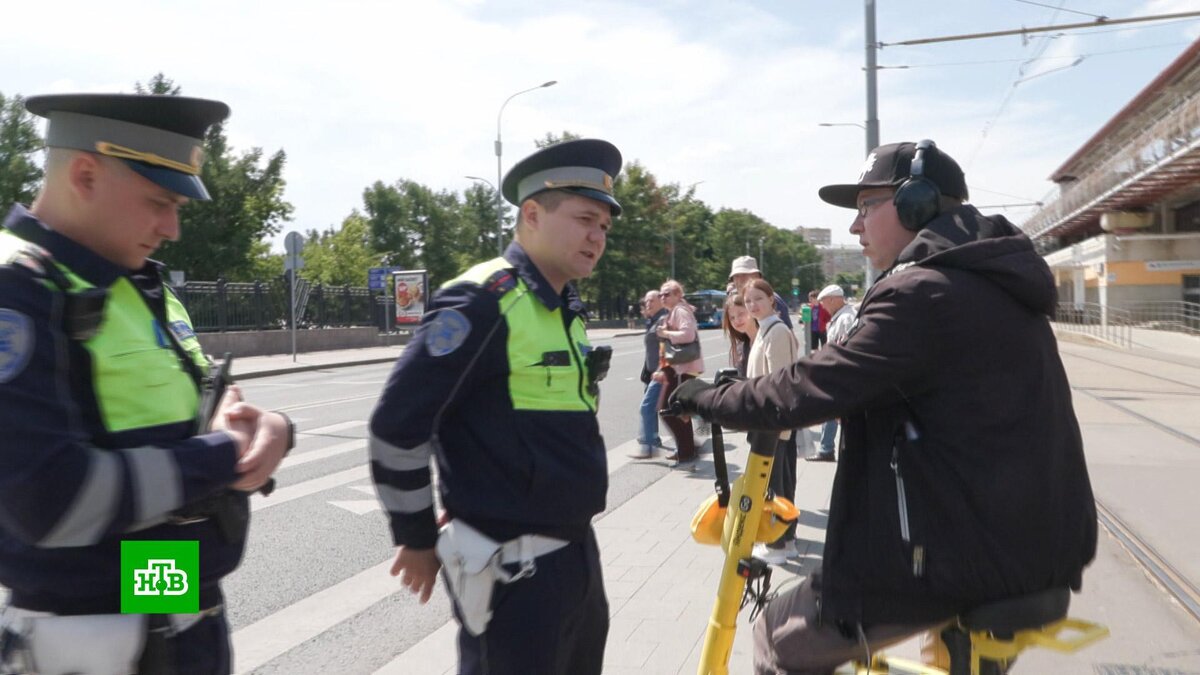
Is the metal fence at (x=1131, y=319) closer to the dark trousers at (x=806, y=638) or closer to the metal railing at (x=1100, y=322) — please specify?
the metal railing at (x=1100, y=322)

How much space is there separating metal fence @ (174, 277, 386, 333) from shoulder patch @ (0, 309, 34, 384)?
72.5ft

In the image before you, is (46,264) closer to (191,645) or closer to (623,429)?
(191,645)

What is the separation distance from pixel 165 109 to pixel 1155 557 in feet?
19.6

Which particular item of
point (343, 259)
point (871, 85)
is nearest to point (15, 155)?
point (343, 259)

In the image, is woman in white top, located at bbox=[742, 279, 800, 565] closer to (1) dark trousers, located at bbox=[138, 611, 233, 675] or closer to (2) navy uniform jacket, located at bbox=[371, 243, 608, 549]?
(2) navy uniform jacket, located at bbox=[371, 243, 608, 549]

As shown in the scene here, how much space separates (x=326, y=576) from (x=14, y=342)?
14.3ft

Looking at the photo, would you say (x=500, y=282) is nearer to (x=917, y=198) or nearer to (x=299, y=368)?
(x=917, y=198)

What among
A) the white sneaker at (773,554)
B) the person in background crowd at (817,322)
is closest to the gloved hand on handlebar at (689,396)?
the white sneaker at (773,554)

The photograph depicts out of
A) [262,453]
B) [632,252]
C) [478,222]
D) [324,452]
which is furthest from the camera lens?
[478,222]

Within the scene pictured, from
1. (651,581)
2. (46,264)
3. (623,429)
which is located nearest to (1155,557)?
(651,581)

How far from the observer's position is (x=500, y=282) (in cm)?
230

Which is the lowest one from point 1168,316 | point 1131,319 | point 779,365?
point 1131,319

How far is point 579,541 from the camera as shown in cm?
235

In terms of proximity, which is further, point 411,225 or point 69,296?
point 411,225
